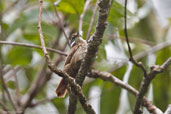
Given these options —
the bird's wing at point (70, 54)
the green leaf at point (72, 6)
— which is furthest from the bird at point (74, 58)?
the green leaf at point (72, 6)

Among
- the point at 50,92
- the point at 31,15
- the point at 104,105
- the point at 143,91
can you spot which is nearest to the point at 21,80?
the point at 50,92

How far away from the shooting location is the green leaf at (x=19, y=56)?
118 inches

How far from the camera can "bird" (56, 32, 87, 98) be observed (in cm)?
190

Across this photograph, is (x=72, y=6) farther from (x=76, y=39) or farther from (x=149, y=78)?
(x=149, y=78)

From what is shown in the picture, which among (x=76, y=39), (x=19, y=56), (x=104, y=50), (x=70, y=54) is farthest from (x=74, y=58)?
(x=19, y=56)

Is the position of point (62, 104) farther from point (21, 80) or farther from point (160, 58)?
point (160, 58)

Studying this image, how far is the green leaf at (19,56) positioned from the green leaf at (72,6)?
641 millimetres

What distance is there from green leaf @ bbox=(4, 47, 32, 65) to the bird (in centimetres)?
100

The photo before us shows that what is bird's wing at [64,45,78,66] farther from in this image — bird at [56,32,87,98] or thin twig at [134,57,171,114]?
thin twig at [134,57,171,114]

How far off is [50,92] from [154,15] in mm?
1234

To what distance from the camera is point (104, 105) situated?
2816 millimetres

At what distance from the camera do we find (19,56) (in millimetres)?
3047

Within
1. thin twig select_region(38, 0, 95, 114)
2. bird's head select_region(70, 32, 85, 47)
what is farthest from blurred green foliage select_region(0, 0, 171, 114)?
thin twig select_region(38, 0, 95, 114)

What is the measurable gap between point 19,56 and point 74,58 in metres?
1.22
